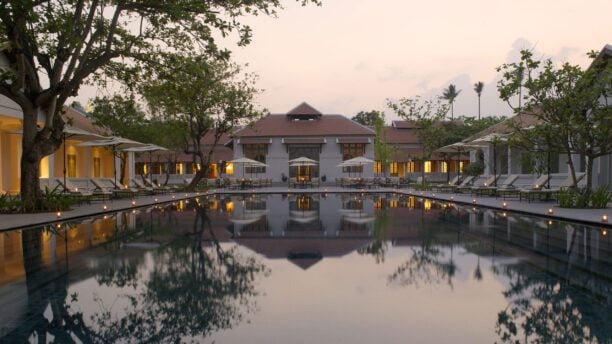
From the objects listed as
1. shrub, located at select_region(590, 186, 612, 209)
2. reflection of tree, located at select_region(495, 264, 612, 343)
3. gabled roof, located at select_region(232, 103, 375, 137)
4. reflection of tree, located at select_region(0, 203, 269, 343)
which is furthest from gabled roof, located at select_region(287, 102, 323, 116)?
reflection of tree, located at select_region(495, 264, 612, 343)

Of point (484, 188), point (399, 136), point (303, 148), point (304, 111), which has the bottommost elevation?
point (484, 188)

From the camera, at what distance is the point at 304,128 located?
4606cm

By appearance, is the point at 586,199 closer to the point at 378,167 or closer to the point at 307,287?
the point at 307,287

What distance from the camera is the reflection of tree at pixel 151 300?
412 centimetres

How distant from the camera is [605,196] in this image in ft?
52.0

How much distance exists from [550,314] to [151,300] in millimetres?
4282

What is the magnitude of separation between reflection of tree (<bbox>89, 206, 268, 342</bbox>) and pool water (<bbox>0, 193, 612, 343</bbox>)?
0.02m

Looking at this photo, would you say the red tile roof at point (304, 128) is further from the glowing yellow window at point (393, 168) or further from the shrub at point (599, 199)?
the shrub at point (599, 199)

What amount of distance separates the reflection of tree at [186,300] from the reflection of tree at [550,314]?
2655mm

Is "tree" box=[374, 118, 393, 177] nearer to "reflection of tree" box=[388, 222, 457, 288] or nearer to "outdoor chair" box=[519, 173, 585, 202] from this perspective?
"outdoor chair" box=[519, 173, 585, 202]

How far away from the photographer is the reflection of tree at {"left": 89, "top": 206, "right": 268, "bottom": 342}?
4.17 metres

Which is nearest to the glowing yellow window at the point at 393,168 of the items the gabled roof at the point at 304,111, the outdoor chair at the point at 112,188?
the gabled roof at the point at 304,111

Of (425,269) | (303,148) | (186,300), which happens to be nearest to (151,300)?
(186,300)

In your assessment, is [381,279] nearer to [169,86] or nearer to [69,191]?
[169,86]
